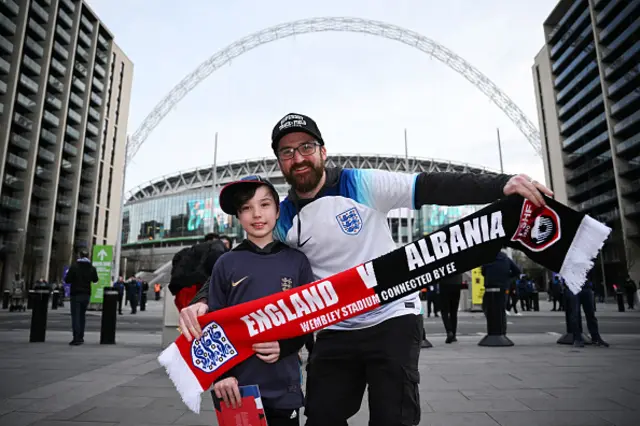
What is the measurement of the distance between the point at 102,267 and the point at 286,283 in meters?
19.1

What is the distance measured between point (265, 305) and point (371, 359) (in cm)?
52

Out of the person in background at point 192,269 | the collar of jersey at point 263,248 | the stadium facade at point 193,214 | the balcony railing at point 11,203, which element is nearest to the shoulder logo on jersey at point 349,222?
the collar of jersey at point 263,248

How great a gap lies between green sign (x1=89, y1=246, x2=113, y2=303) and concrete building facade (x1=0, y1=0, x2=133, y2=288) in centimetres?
2753

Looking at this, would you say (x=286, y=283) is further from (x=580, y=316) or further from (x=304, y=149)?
(x=580, y=316)

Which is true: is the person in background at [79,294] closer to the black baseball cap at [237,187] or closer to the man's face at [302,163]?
the black baseball cap at [237,187]

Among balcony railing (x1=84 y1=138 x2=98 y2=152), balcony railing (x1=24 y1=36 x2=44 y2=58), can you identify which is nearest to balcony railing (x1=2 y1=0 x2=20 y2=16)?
balcony railing (x1=24 y1=36 x2=44 y2=58)

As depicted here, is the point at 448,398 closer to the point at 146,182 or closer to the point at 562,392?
the point at 562,392

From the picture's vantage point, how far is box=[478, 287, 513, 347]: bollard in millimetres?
8312

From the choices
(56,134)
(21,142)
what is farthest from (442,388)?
(56,134)

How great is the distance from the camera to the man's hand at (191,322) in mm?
2020

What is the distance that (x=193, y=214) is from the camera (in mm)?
81938

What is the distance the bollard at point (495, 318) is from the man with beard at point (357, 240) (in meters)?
6.84

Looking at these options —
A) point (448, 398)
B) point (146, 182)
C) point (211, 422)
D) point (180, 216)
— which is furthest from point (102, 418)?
point (146, 182)

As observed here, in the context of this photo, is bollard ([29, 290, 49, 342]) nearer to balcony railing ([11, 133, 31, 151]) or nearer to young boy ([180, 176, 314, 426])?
young boy ([180, 176, 314, 426])
